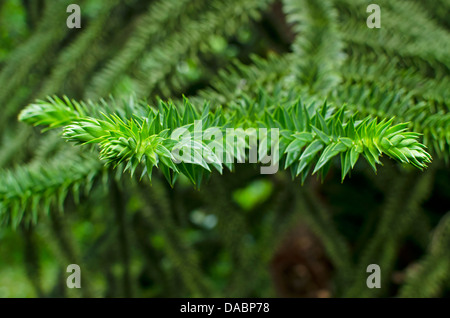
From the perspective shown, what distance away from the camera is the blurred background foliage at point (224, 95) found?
617 mm

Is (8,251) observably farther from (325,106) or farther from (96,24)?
(325,106)

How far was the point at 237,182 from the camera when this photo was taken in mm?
→ 970

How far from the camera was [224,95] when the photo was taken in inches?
23.5

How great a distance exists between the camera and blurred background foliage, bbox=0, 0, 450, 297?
617 millimetres

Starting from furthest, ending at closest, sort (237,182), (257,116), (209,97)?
(237,182) → (209,97) → (257,116)

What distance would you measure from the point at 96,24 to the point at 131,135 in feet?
1.69

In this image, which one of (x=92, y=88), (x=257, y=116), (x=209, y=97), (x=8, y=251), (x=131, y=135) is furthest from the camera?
(x=8, y=251)

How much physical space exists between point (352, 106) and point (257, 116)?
14cm

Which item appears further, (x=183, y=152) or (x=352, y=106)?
(x=352, y=106)

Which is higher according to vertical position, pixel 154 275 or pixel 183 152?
pixel 183 152

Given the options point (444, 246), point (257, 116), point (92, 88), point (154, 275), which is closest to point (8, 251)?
point (154, 275)

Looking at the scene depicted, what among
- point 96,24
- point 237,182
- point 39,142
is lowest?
Answer: point 237,182

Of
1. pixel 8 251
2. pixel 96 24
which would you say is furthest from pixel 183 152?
pixel 8 251

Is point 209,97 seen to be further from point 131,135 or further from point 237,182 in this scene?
point 237,182
